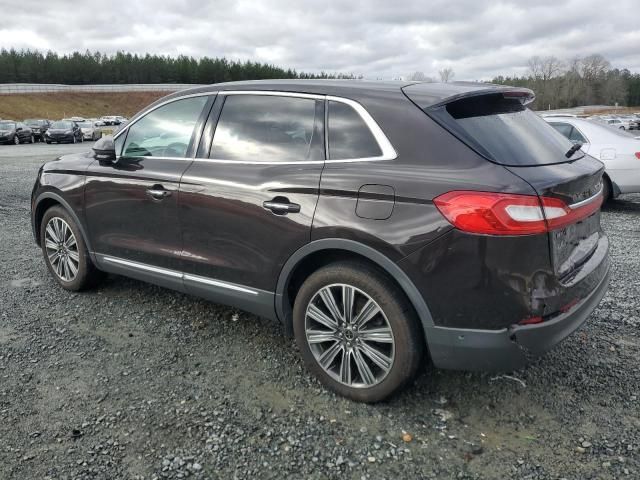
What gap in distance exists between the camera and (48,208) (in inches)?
193

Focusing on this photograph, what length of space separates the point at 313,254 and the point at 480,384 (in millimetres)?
1308

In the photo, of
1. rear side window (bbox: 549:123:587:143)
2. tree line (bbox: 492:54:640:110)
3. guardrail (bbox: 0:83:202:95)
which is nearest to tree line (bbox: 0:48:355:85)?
guardrail (bbox: 0:83:202:95)

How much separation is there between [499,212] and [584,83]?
117340 millimetres

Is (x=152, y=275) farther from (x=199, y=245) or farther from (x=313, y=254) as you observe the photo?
(x=313, y=254)

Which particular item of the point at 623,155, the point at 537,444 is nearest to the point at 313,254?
the point at 537,444

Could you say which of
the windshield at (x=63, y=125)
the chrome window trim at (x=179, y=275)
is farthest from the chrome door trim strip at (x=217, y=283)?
the windshield at (x=63, y=125)

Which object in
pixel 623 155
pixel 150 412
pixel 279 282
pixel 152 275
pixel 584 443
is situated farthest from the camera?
pixel 623 155

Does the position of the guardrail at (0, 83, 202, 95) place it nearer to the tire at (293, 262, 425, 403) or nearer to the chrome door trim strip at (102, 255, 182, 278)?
the chrome door trim strip at (102, 255, 182, 278)

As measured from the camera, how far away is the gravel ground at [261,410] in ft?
8.37

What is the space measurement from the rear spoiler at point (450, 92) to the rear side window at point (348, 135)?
1.02 feet

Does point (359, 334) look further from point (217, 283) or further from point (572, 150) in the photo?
point (572, 150)

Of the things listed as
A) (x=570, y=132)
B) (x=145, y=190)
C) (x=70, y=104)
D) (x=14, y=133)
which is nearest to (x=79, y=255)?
(x=145, y=190)

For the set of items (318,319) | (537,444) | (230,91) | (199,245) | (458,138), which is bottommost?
(537,444)

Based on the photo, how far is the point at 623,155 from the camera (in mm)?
8312
